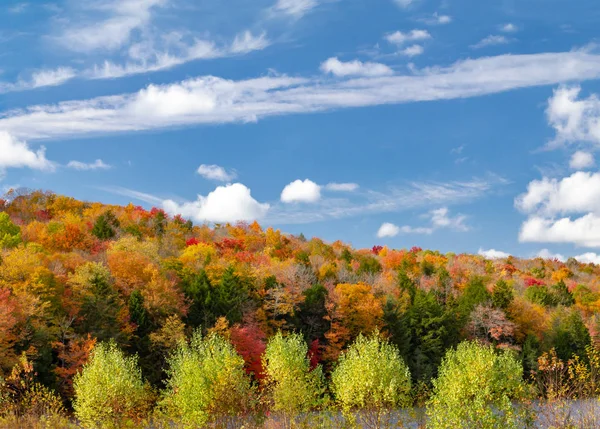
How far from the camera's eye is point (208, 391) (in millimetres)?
46094

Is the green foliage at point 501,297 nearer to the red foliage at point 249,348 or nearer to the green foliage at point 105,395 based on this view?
the red foliage at point 249,348

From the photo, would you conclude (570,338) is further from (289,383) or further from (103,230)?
(103,230)

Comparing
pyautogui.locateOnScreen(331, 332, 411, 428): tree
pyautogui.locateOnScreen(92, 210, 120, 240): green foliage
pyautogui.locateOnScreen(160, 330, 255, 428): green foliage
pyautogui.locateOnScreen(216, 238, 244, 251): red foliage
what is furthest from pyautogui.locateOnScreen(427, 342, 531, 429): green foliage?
pyautogui.locateOnScreen(216, 238, 244, 251): red foliage

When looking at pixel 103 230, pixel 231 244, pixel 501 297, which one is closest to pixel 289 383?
pixel 501 297

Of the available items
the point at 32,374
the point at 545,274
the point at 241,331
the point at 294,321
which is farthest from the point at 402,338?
the point at 545,274

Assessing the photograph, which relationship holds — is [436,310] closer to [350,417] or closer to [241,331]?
[241,331]

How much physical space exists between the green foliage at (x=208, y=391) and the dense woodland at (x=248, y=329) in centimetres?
17

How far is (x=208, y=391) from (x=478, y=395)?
19983 millimetres

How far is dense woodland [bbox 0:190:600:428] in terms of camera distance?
4816 centimetres

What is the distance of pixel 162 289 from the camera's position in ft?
257

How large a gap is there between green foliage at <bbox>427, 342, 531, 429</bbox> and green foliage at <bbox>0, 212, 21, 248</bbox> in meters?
73.0

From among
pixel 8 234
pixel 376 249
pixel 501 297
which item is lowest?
pixel 501 297

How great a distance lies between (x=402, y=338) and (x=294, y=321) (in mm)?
16480

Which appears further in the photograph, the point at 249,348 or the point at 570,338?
the point at 570,338
